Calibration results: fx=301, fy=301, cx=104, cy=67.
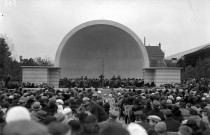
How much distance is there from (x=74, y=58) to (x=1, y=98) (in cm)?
3058

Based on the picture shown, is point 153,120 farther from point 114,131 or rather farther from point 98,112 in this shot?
point 114,131

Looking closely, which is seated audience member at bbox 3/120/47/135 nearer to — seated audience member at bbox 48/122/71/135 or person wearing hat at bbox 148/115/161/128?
seated audience member at bbox 48/122/71/135

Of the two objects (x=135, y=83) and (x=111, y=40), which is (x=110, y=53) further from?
(x=135, y=83)

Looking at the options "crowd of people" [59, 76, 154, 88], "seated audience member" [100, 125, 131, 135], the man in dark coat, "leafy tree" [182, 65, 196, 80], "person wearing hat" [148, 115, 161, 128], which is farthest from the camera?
"leafy tree" [182, 65, 196, 80]

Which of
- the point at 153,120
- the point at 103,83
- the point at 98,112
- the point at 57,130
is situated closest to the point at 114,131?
the point at 57,130

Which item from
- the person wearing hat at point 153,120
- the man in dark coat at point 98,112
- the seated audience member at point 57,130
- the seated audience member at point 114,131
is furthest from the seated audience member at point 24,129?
the man in dark coat at point 98,112

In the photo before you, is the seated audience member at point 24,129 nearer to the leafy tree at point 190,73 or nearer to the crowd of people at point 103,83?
the crowd of people at point 103,83

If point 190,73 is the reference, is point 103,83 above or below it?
below

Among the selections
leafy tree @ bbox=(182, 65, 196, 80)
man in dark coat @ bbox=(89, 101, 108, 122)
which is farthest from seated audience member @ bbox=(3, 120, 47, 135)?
leafy tree @ bbox=(182, 65, 196, 80)

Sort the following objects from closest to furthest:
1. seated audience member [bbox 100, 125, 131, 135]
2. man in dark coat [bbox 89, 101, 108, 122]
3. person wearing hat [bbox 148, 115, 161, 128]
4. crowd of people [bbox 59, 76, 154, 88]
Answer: seated audience member [bbox 100, 125, 131, 135]
person wearing hat [bbox 148, 115, 161, 128]
man in dark coat [bbox 89, 101, 108, 122]
crowd of people [bbox 59, 76, 154, 88]

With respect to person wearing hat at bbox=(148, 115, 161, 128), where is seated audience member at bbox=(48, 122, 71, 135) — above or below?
above

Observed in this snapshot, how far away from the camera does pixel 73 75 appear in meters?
41.4

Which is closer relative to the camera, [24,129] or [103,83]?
[24,129]

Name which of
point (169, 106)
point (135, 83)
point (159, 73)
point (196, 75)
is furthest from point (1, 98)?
point (196, 75)
